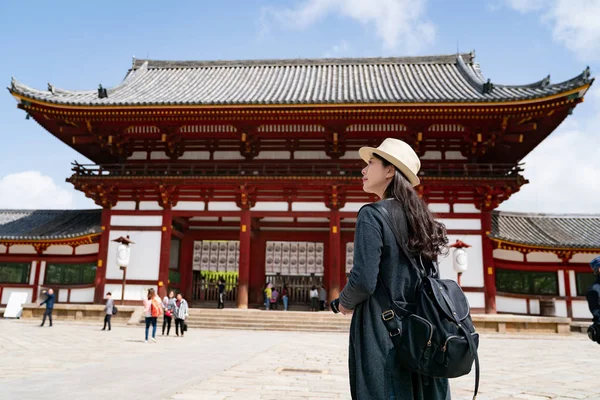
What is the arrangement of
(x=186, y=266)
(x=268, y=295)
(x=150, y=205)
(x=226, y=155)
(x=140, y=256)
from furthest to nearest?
(x=186, y=266) < (x=226, y=155) < (x=268, y=295) < (x=150, y=205) < (x=140, y=256)

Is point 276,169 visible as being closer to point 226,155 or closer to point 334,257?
point 226,155

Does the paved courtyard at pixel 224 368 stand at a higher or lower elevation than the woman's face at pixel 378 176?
lower

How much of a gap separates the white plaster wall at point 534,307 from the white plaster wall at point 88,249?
58.9 feet

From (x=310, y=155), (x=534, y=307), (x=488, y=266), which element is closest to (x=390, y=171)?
(x=488, y=266)

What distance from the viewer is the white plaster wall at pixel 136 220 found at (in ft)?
59.7

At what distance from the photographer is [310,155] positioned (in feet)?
62.2

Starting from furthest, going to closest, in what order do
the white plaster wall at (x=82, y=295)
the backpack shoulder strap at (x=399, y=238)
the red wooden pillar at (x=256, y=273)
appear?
the red wooden pillar at (x=256, y=273) < the white plaster wall at (x=82, y=295) < the backpack shoulder strap at (x=399, y=238)

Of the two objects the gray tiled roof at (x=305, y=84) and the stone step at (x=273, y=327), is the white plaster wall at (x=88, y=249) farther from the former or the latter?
the stone step at (x=273, y=327)

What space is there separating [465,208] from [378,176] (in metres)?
16.0

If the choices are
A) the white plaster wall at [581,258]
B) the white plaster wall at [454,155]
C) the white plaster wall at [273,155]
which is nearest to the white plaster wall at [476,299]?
the white plaster wall at [581,258]

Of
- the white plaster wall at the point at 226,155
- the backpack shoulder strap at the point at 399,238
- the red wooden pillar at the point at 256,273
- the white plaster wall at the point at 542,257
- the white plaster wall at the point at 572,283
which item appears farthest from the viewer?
the red wooden pillar at the point at 256,273

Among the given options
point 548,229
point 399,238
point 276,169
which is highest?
point 276,169

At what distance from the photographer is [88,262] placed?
19.2 m

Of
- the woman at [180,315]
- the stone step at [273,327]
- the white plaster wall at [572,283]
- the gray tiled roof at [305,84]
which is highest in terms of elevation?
the gray tiled roof at [305,84]
